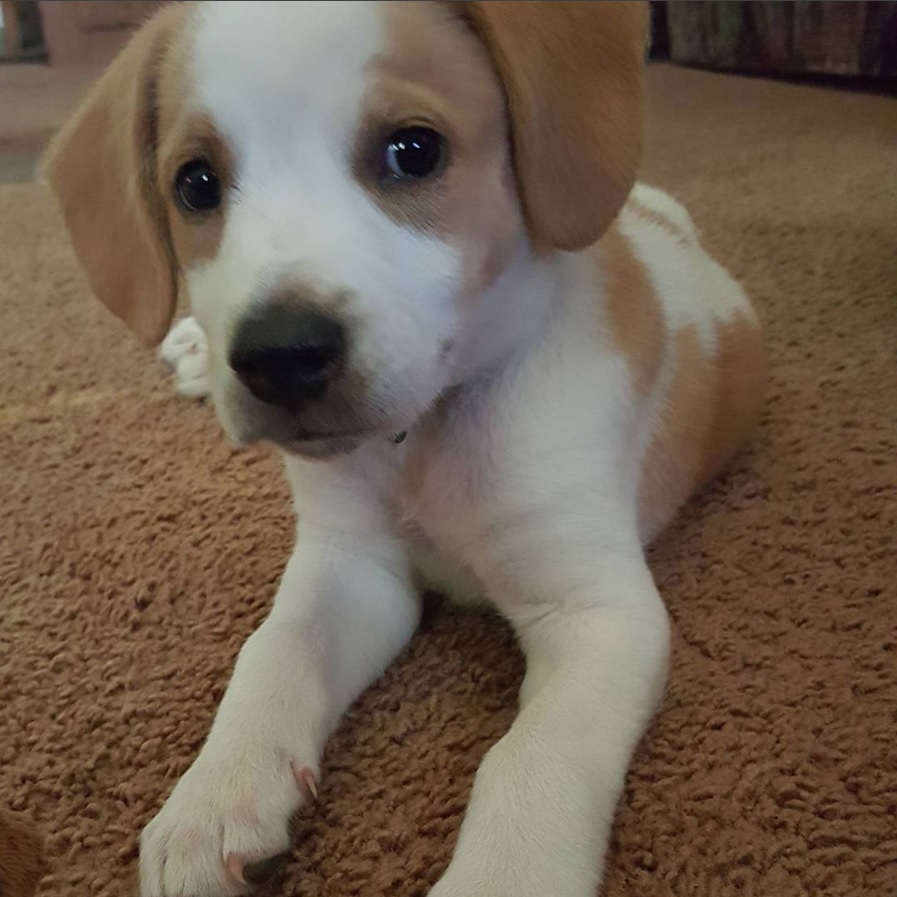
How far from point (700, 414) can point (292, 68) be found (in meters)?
1.01

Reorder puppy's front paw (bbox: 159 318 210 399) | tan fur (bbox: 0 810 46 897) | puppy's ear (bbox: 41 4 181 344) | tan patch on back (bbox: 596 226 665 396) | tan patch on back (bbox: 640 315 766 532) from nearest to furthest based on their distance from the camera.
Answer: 1. tan fur (bbox: 0 810 46 897)
2. puppy's ear (bbox: 41 4 181 344)
3. tan patch on back (bbox: 596 226 665 396)
4. tan patch on back (bbox: 640 315 766 532)
5. puppy's front paw (bbox: 159 318 210 399)

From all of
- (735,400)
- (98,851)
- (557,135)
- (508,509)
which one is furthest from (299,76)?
(735,400)

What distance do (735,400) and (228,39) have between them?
118 cm

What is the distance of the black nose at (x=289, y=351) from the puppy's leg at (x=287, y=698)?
43cm

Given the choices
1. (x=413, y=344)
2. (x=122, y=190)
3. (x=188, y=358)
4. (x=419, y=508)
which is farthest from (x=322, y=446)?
(x=188, y=358)

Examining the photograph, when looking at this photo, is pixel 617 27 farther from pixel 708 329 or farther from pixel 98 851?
pixel 98 851

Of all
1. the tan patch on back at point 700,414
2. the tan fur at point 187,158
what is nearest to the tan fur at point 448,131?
the tan fur at point 187,158

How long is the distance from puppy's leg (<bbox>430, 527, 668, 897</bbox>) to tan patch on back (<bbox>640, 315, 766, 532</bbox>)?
299mm

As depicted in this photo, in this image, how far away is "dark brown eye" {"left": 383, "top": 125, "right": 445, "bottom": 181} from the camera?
132cm

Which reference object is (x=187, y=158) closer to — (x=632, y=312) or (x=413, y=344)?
(x=413, y=344)

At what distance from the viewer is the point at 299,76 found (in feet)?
4.14

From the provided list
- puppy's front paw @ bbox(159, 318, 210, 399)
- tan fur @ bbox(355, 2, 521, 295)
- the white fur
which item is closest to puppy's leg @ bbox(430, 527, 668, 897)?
the white fur

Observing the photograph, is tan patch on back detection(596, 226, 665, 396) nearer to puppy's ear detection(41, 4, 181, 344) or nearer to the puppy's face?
the puppy's face

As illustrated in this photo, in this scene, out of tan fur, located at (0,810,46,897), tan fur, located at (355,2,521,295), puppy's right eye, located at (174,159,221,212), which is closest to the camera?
tan fur, located at (0,810,46,897)
